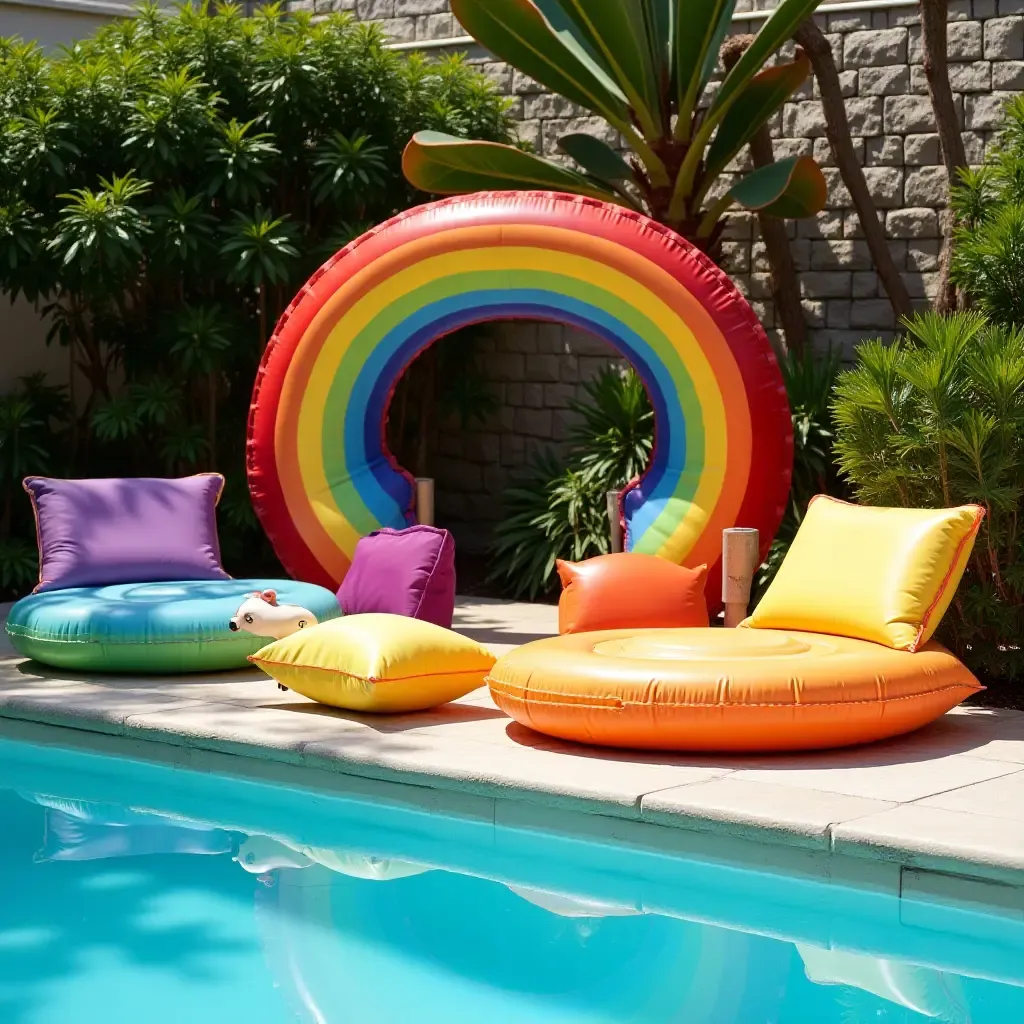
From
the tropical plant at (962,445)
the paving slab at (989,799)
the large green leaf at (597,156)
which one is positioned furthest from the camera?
the large green leaf at (597,156)

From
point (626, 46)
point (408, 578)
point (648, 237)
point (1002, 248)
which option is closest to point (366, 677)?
point (408, 578)

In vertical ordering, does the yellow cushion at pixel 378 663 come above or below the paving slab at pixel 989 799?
above

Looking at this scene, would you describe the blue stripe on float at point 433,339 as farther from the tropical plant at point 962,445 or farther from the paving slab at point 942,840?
the paving slab at point 942,840

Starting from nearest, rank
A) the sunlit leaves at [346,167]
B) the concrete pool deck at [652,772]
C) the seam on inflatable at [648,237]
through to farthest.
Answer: the concrete pool deck at [652,772]
the seam on inflatable at [648,237]
the sunlit leaves at [346,167]

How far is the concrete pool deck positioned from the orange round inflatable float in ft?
0.30

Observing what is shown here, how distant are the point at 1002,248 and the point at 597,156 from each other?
139 inches

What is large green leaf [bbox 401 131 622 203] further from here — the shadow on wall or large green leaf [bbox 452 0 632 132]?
the shadow on wall

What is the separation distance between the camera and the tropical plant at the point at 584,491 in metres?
9.73

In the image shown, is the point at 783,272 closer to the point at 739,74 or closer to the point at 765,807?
the point at 739,74

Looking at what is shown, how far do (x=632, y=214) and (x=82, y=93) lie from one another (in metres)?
3.91

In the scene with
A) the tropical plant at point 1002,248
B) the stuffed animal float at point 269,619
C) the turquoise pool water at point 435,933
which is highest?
the tropical plant at point 1002,248

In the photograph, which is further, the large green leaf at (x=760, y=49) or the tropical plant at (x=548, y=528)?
the tropical plant at (x=548, y=528)

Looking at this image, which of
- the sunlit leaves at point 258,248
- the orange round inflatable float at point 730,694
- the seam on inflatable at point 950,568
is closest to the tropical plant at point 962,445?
the seam on inflatable at point 950,568

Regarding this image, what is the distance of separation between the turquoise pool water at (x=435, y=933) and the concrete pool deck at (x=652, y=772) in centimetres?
10
